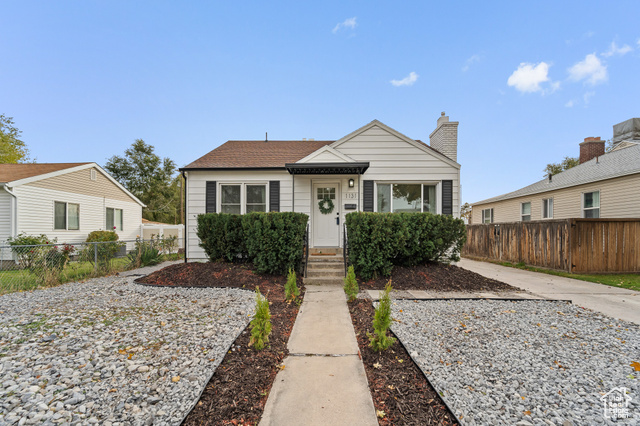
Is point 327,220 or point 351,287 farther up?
point 327,220

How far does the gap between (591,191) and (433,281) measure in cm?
982

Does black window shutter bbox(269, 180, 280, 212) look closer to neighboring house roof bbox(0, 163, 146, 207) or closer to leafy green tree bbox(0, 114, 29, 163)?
neighboring house roof bbox(0, 163, 146, 207)

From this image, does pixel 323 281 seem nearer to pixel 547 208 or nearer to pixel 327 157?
pixel 327 157

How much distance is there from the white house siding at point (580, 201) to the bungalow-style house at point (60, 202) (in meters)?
21.8

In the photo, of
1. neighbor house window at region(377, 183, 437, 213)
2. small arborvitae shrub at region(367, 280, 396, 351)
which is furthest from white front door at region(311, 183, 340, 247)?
small arborvitae shrub at region(367, 280, 396, 351)

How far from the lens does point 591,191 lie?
10.5m

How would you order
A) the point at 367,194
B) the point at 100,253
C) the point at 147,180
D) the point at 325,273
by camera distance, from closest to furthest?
the point at 325,273 → the point at 100,253 → the point at 367,194 → the point at 147,180

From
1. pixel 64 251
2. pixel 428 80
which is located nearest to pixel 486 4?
pixel 428 80

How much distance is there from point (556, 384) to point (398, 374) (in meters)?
1.30

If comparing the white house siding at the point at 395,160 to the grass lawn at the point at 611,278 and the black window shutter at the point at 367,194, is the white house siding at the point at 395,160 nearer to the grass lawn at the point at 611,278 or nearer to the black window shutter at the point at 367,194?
the black window shutter at the point at 367,194

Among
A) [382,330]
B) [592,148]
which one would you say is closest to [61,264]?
[382,330]

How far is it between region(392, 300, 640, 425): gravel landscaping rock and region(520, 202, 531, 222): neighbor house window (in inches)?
442

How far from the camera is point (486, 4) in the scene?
888 centimetres

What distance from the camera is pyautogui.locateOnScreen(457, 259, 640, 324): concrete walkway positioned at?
437cm
